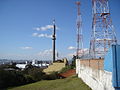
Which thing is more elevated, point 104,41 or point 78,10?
point 78,10

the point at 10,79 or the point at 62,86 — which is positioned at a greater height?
the point at 62,86

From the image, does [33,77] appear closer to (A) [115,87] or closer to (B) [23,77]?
(B) [23,77]

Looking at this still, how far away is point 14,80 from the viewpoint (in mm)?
22984

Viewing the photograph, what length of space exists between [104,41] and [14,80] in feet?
47.3

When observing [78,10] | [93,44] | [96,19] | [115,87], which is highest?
[78,10]

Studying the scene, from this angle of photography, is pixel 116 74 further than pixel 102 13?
No

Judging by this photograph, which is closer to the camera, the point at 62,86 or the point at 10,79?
the point at 62,86

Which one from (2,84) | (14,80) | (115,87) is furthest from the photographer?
(14,80)

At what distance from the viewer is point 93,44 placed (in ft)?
59.0

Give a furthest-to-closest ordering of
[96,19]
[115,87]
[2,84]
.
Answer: [2,84] → [96,19] → [115,87]

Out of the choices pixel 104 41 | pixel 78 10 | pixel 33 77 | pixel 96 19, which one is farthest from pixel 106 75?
pixel 78 10

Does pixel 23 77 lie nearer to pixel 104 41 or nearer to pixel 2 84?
pixel 2 84

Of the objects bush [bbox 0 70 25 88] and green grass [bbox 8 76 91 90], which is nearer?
green grass [bbox 8 76 91 90]

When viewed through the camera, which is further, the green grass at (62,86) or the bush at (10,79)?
the bush at (10,79)
